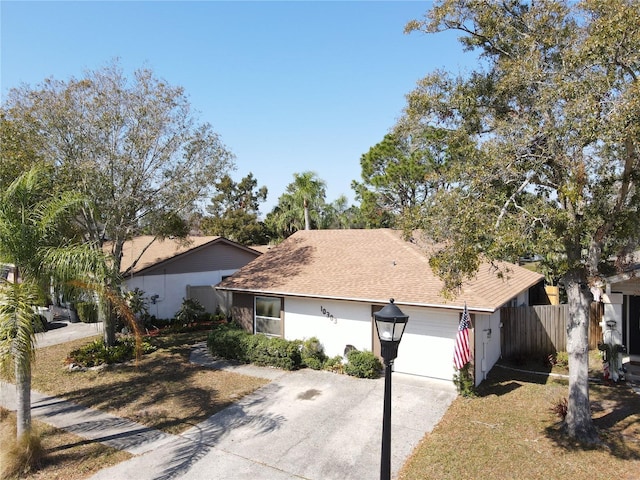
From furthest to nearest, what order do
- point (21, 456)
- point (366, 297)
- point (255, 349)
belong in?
point (255, 349) → point (366, 297) → point (21, 456)

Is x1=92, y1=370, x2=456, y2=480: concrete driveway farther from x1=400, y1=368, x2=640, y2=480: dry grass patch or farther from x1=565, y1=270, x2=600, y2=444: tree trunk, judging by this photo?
x1=565, y1=270, x2=600, y2=444: tree trunk

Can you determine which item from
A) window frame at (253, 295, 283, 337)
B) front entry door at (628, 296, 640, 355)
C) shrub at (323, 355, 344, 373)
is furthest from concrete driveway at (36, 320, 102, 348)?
front entry door at (628, 296, 640, 355)

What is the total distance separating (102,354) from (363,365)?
32.5 feet

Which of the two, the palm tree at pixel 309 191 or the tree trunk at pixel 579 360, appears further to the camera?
the palm tree at pixel 309 191

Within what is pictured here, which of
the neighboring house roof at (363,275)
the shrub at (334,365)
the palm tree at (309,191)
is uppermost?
the palm tree at (309,191)

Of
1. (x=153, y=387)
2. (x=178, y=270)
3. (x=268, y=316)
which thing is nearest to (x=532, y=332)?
(x=268, y=316)

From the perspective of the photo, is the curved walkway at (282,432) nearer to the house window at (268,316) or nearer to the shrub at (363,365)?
the shrub at (363,365)

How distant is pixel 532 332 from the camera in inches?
621

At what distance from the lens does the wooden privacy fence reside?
51.7 feet

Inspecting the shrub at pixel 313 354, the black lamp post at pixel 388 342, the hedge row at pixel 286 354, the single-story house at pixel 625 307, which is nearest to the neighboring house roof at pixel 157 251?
the hedge row at pixel 286 354

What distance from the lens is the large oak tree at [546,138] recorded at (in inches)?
286

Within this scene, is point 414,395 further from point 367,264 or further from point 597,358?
point 597,358

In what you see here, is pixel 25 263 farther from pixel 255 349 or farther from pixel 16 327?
pixel 255 349

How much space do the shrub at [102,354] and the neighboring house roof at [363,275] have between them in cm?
453
